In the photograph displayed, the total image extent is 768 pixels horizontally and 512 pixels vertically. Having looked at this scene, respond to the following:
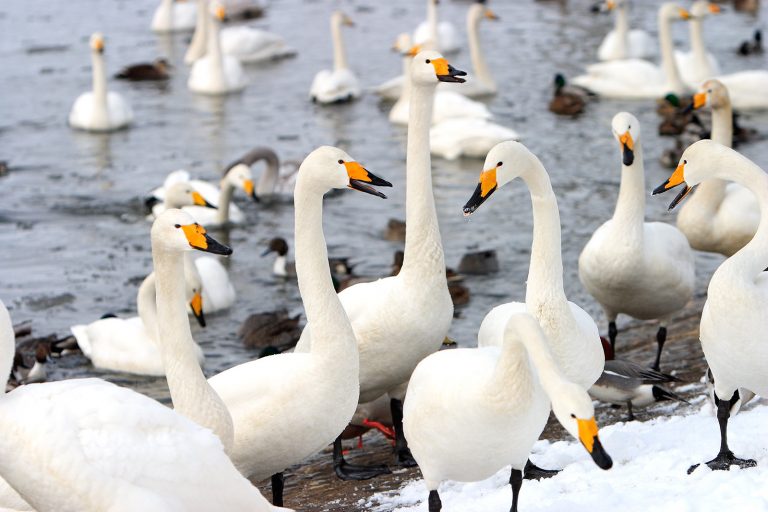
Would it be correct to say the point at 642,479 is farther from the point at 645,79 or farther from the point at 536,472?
the point at 645,79

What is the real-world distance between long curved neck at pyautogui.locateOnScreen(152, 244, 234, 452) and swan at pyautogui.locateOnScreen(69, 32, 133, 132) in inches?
516

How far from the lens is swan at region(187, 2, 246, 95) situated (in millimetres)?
21719

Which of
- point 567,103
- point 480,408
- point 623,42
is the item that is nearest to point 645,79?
point 567,103

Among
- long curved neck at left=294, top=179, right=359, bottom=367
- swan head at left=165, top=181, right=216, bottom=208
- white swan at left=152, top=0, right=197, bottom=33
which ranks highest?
long curved neck at left=294, top=179, right=359, bottom=367

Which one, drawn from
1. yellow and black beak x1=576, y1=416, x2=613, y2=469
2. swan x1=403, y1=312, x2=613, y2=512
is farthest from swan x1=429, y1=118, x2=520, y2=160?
yellow and black beak x1=576, y1=416, x2=613, y2=469

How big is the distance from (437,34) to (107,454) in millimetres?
18641

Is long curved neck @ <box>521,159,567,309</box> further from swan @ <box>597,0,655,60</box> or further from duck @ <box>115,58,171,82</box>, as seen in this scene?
swan @ <box>597,0,655,60</box>

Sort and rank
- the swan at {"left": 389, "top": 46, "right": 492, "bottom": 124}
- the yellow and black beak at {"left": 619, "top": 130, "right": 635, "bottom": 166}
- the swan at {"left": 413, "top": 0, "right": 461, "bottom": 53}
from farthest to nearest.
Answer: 1. the swan at {"left": 413, "top": 0, "right": 461, "bottom": 53}
2. the swan at {"left": 389, "top": 46, "right": 492, "bottom": 124}
3. the yellow and black beak at {"left": 619, "top": 130, "right": 635, "bottom": 166}

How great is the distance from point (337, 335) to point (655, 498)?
181 cm

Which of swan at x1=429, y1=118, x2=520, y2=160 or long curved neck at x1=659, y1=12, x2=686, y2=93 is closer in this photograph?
swan at x1=429, y1=118, x2=520, y2=160

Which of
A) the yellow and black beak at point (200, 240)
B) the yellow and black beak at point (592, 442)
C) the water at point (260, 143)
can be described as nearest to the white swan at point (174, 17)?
the water at point (260, 143)

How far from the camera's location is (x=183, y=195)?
13.6 m

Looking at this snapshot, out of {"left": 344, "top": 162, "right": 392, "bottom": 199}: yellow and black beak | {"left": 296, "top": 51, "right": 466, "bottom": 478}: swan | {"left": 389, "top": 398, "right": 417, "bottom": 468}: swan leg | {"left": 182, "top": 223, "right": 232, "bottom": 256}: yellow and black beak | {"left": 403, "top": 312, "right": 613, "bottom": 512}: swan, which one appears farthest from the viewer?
{"left": 389, "top": 398, "right": 417, "bottom": 468}: swan leg

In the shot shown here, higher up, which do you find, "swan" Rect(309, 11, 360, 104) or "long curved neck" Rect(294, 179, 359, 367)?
"long curved neck" Rect(294, 179, 359, 367)
